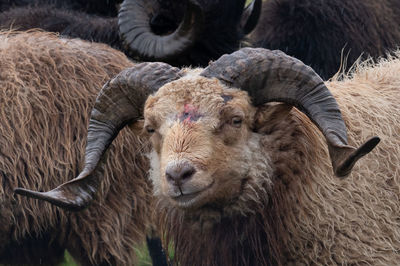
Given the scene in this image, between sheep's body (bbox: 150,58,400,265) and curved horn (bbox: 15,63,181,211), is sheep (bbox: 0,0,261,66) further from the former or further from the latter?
sheep's body (bbox: 150,58,400,265)

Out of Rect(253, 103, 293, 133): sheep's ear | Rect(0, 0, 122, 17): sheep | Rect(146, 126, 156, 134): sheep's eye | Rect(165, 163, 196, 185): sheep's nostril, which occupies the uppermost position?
Rect(253, 103, 293, 133): sheep's ear

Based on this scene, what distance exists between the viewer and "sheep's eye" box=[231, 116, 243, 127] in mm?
3995

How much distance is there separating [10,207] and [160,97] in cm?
168

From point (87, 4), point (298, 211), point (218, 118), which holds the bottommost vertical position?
point (87, 4)

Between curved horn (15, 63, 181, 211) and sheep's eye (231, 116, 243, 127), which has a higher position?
sheep's eye (231, 116, 243, 127)

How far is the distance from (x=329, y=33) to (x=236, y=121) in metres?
3.77

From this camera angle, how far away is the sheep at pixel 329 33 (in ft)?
24.4

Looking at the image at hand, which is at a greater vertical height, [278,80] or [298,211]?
[278,80]

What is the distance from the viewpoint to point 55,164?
519 centimetres

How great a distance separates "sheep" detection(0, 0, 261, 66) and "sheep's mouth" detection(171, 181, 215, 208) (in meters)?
2.95

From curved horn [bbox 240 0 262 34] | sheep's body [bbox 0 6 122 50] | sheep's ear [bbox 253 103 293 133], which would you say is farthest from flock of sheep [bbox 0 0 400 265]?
curved horn [bbox 240 0 262 34]

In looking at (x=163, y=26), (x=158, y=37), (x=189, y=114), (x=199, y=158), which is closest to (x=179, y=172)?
(x=199, y=158)

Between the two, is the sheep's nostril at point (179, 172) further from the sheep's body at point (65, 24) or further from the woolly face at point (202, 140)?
the sheep's body at point (65, 24)

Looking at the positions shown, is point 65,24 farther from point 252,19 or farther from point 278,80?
point 278,80
